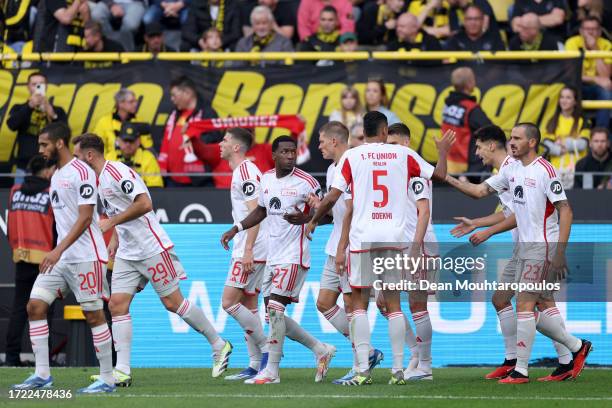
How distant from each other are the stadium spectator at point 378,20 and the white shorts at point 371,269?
7.85m

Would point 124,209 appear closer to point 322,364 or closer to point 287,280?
point 287,280

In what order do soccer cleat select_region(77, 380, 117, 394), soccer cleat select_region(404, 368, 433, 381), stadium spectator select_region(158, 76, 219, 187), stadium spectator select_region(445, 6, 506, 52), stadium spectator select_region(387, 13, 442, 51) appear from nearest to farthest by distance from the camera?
soccer cleat select_region(77, 380, 117, 394), soccer cleat select_region(404, 368, 433, 381), stadium spectator select_region(158, 76, 219, 187), stadium spectator select_region(445, 6, 506, 52), stadium spectator select_region(387, 13, 442, 51)

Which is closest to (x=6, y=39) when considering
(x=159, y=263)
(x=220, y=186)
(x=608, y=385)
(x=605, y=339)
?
(x=220, y=186)

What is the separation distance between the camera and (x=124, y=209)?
12344 millimetres

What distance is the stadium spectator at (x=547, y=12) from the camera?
18938mm

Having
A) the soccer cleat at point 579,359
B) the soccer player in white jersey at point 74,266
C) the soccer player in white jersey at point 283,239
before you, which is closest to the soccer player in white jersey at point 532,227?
the soccer cleat at point 579,359

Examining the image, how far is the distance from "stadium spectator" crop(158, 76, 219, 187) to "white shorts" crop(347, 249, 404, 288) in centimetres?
560

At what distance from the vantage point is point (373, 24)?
1939 centimetres

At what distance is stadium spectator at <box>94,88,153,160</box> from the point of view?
17.2m

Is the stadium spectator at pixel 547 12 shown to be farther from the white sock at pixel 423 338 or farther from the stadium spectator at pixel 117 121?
the white sock at pixel 423 338

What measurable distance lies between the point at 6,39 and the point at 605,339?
33.2 ft

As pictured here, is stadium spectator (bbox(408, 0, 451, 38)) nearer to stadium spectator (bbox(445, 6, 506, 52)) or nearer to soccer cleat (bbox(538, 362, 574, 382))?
stadium spectator (bbox(445, 6, 506, 52))

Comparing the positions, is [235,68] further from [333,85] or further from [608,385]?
[608,385]

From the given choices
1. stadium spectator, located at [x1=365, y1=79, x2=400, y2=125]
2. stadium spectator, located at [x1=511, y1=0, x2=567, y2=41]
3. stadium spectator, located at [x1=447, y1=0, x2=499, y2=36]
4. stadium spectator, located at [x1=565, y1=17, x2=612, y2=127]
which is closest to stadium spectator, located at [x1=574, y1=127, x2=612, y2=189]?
stadium spectator, located at [x1=565, y1=17, x2=612, y2=127]
